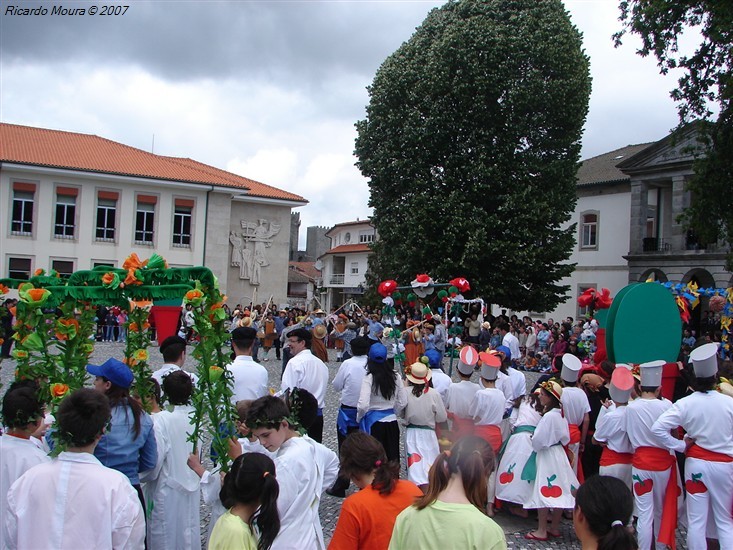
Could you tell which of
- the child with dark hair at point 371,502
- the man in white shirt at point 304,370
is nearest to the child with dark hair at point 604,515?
the child with dark hair at point 371,502

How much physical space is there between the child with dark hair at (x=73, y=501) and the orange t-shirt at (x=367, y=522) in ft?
3.34

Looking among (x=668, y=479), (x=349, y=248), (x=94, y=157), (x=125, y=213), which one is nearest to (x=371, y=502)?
(x=668, y=479)

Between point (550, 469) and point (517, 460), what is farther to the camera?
point (517, 460)

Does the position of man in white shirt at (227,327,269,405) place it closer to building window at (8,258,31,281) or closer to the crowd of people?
the crowd of people

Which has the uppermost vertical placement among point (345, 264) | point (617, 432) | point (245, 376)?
point (345, 264)

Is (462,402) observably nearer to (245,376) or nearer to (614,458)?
(614,458)

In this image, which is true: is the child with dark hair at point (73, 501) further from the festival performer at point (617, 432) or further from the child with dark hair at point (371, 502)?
the festival performer at point (617, 432)

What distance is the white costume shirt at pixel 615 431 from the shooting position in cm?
625

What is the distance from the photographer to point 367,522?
11.4 ft

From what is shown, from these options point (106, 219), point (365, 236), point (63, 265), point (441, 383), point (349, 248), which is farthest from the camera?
point (365, 236)

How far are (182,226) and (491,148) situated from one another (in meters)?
18.7

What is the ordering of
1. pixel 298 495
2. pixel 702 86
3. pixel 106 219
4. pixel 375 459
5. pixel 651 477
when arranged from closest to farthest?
1. pixel 375 459
2. pixel 298 495
3. pixel 651 477
4. pixel 702 86
5. pixel 106 219

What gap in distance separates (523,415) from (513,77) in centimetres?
1968

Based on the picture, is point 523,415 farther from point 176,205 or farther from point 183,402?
point 176,205
